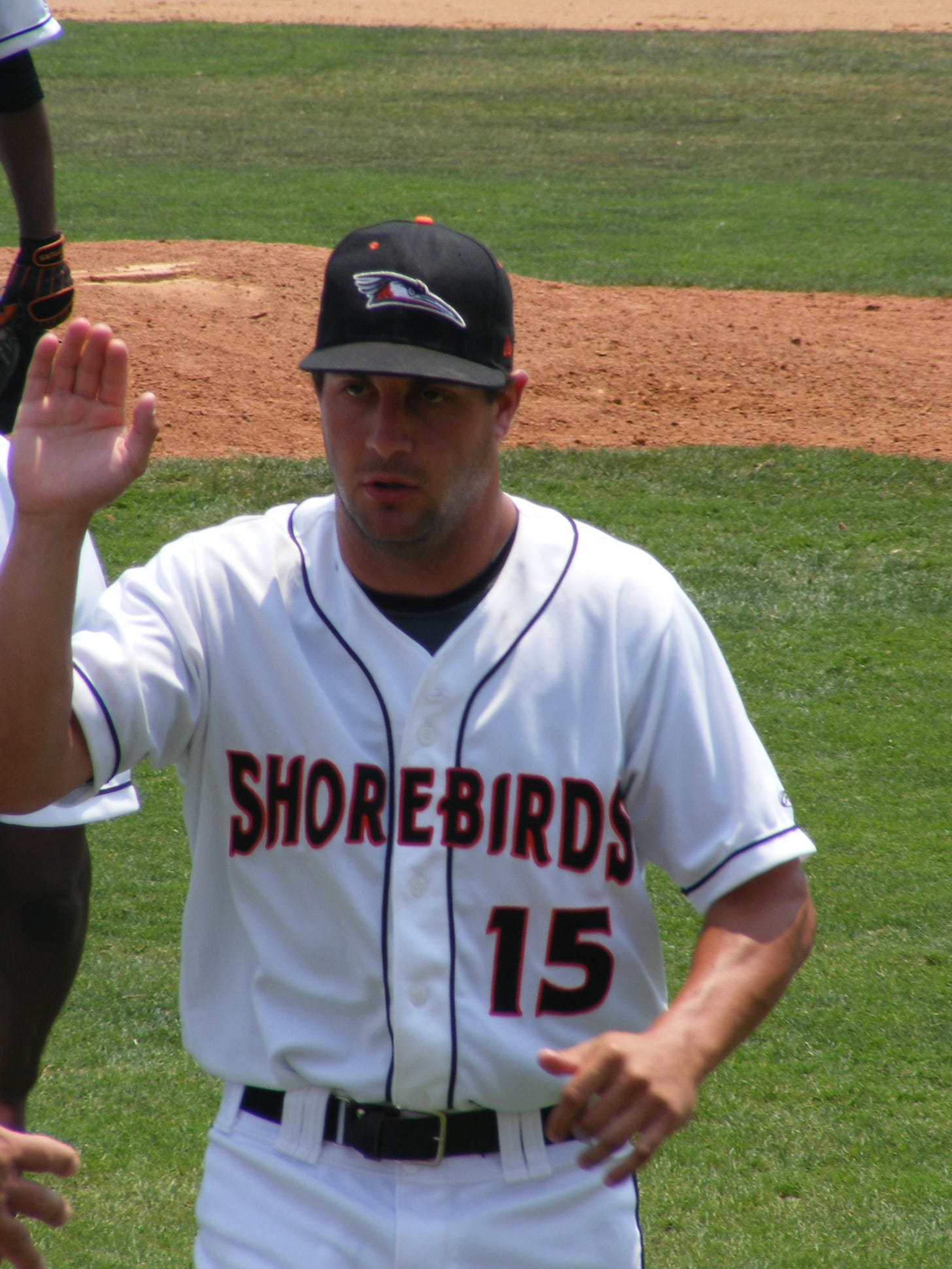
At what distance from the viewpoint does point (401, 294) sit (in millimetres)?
2119

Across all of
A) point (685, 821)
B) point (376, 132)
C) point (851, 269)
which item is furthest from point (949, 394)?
point (376, 132)

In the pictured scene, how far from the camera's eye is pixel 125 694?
1994 millimetres

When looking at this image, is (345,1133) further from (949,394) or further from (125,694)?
(949,394)

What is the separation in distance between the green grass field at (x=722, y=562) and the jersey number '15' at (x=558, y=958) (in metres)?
1.42

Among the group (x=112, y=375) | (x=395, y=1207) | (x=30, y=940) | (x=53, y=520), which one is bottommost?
Answer: (x=30, y=940)

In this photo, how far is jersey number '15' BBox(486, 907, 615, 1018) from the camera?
207cm

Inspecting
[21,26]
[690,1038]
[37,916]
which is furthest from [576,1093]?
[21,26]

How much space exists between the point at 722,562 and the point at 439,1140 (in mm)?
4878

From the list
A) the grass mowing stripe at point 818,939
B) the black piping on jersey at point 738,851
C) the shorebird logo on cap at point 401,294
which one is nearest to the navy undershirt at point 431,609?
the shorebird logo on cap at point 401,294

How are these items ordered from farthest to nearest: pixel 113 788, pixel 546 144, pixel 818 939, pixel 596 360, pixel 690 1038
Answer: pixel 546 144
pixel 596 360
pixel 818 939
pixel 113 788
pixel 690 1038

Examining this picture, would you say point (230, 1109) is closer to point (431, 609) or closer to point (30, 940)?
point (431, 609)

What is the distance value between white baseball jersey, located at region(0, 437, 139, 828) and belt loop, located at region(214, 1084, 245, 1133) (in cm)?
75

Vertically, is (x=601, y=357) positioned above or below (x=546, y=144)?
above

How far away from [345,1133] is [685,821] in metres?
0.60
